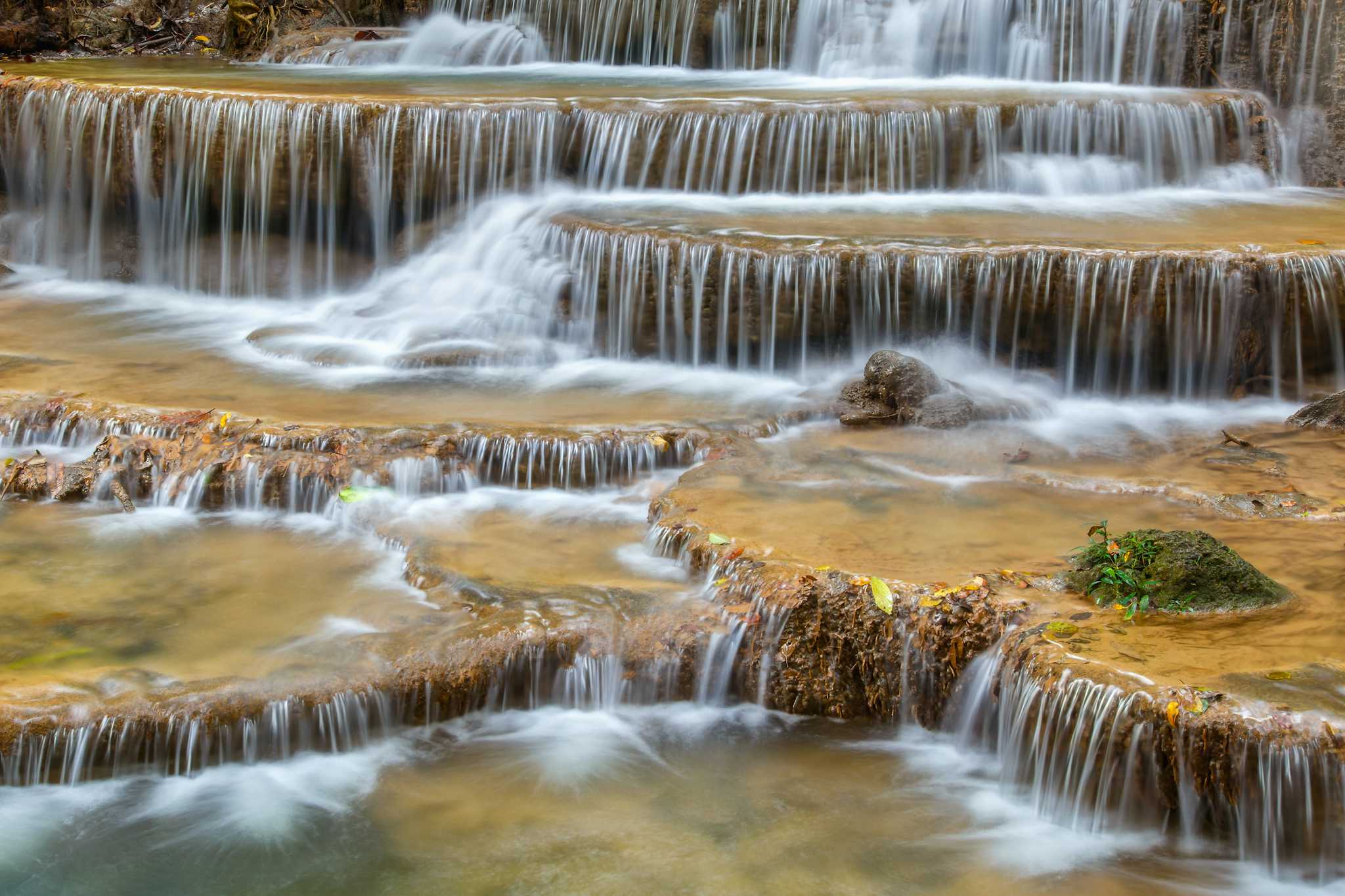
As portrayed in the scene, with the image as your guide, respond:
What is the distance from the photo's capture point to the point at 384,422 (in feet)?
25.1

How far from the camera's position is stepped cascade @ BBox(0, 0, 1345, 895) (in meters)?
4.73

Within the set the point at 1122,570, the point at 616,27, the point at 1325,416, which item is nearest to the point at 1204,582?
the point at 1122,570

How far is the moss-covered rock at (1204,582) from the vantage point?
16.8 ft

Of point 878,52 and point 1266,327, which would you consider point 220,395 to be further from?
point 878,52

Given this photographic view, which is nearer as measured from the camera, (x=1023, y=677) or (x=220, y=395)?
(x=1023, y=677)

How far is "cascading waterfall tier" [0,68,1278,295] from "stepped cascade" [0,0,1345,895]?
0.04 m

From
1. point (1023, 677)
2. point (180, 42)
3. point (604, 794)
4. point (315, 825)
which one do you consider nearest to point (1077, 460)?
point (1023, 677)

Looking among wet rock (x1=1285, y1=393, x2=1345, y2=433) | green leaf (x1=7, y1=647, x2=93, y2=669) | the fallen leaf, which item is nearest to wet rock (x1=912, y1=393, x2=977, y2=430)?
wet rock (x1=1285, y1=393, x2=1345, y2=433)

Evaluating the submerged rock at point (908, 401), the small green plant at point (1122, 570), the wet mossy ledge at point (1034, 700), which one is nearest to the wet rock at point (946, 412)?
the submerged rock at point (908, 401)

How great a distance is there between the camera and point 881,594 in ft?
17.4

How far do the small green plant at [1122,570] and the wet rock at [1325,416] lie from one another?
2.66 meters

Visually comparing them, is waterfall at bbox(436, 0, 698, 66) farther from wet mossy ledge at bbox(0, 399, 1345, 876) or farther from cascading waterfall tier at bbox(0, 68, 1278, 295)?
wet mossy ledge at bbox(0, 399, 1345, 876)

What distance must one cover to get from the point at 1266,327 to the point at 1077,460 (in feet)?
6.02

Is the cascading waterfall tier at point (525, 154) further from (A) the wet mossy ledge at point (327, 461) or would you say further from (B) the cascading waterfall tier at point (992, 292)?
(A) the wet mossy ledge at point (327, 461)
